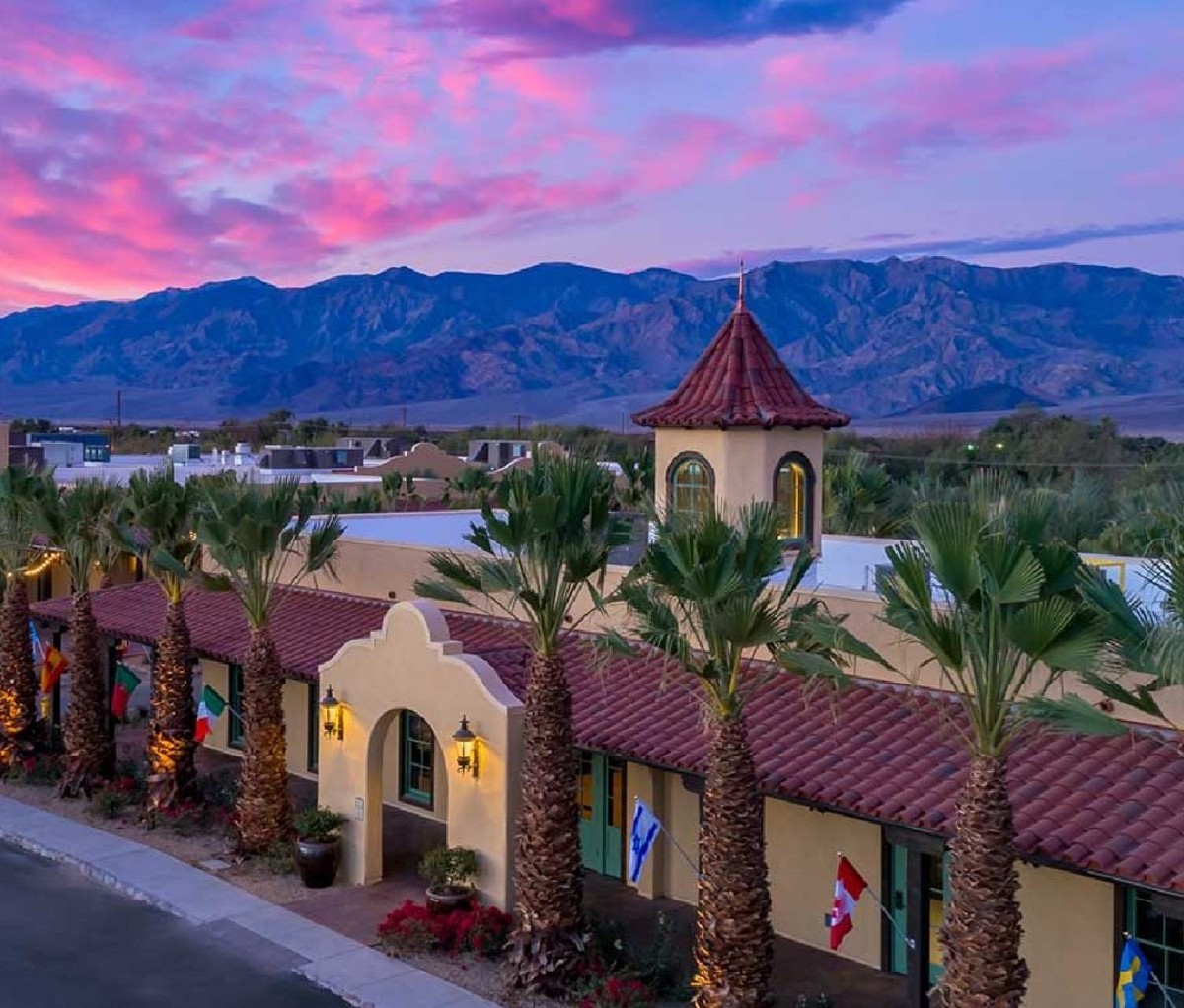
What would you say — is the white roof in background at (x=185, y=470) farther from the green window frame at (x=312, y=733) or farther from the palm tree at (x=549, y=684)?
the palm tree at (x=549, y=684)

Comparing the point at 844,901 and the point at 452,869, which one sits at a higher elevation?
the point at 844,901

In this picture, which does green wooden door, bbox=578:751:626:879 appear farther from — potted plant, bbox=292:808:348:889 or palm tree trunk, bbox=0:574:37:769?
palm tree trunk, bbox=0:574:37:769

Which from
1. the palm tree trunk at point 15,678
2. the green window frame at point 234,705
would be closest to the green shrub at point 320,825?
the green window frame at point 234,705

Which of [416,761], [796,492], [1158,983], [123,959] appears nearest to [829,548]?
[796,492]

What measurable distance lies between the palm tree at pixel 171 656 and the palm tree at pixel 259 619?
5.42ft

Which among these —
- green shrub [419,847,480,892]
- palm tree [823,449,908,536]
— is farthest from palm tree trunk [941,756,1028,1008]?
palm tree [823,449,908,536]

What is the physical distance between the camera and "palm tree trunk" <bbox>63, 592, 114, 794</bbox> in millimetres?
23656

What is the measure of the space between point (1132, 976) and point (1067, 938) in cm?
225

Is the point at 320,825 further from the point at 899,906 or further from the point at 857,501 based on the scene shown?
the point at 857,501

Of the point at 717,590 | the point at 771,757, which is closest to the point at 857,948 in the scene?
the point at 771,757

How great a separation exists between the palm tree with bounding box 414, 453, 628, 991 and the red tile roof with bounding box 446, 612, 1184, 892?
3.14 feet

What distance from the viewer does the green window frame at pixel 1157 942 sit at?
13.2 m

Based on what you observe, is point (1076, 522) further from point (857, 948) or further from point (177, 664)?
point (177, 664)

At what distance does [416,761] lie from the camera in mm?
22969
